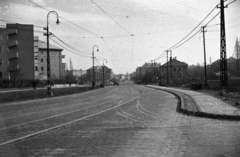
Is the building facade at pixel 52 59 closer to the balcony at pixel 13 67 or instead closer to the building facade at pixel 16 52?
the building facade at pixel 16 52

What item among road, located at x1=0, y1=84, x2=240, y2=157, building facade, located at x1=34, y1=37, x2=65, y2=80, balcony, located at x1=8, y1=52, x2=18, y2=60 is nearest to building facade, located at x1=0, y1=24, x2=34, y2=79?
balcony, located at x1=8, y1=52, x2=18, y2=60

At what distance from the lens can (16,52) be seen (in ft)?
207

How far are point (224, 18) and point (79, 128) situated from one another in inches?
739

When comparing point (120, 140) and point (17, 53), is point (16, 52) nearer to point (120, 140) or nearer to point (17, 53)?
point (17, 53)

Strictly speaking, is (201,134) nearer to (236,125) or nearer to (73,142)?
(236,125)

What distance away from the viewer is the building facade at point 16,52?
201 ft

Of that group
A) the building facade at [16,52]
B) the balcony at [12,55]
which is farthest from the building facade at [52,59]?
the balcony at [12,55]

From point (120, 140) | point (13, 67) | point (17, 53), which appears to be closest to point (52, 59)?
point (17, 53)

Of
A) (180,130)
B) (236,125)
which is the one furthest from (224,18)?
(180,130)

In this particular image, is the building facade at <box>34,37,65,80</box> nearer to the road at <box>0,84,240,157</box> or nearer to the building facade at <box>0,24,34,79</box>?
the building facade at <box>0,24,34,79</box>

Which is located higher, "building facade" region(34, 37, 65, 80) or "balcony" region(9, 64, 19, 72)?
"building facade" region(34, 37, 65, 80)

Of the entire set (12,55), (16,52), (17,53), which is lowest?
(12,55)

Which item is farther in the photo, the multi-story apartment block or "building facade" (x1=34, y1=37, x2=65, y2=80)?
"building facade" (x1=34, y1=37, x2=65, y2=80)

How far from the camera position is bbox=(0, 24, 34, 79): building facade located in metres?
61.3
